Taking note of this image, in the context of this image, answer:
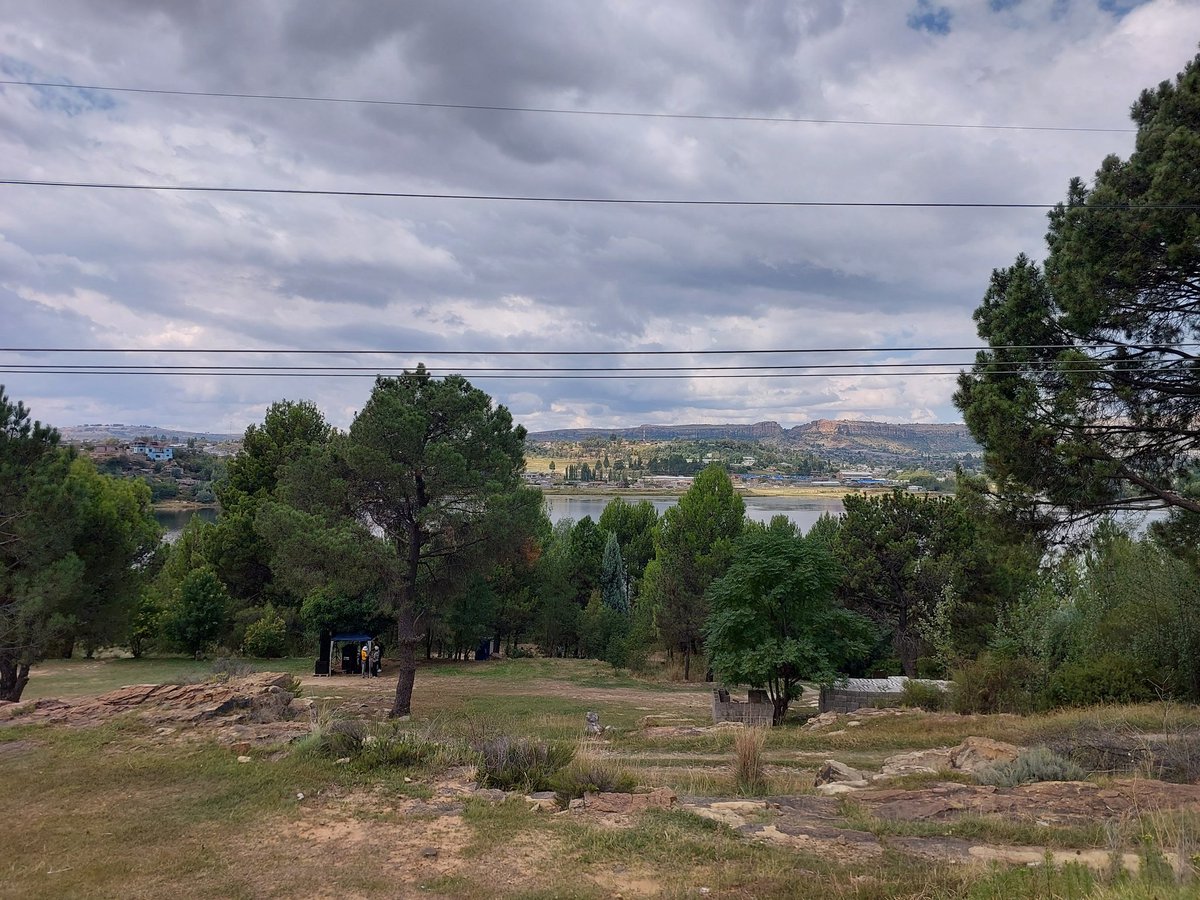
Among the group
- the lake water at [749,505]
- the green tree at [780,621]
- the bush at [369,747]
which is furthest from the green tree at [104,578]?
the lake water at [749,505]

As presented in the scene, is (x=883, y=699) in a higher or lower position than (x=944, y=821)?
lower

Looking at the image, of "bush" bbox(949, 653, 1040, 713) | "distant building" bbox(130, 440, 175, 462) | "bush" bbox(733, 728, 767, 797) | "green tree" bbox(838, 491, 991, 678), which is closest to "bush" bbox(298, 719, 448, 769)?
"bush" bbox(733, 728, 767, 797)

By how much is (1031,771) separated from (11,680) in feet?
70.5

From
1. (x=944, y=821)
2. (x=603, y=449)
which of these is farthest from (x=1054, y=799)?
(x=603, y=449)

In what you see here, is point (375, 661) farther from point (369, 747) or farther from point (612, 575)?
point (369, 747)

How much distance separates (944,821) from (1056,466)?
629cm

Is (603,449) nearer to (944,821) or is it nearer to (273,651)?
(273,651)

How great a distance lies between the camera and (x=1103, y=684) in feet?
45.4

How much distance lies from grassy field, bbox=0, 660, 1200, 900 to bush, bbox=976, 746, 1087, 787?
2251 millimetres

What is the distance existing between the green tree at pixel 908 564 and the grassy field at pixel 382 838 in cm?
Answer: 1613

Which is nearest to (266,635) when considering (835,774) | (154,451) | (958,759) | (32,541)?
(32,541)

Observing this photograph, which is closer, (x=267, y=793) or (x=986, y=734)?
(x=267, y=793)

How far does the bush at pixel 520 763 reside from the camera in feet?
26.2

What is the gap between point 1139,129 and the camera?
964cm
